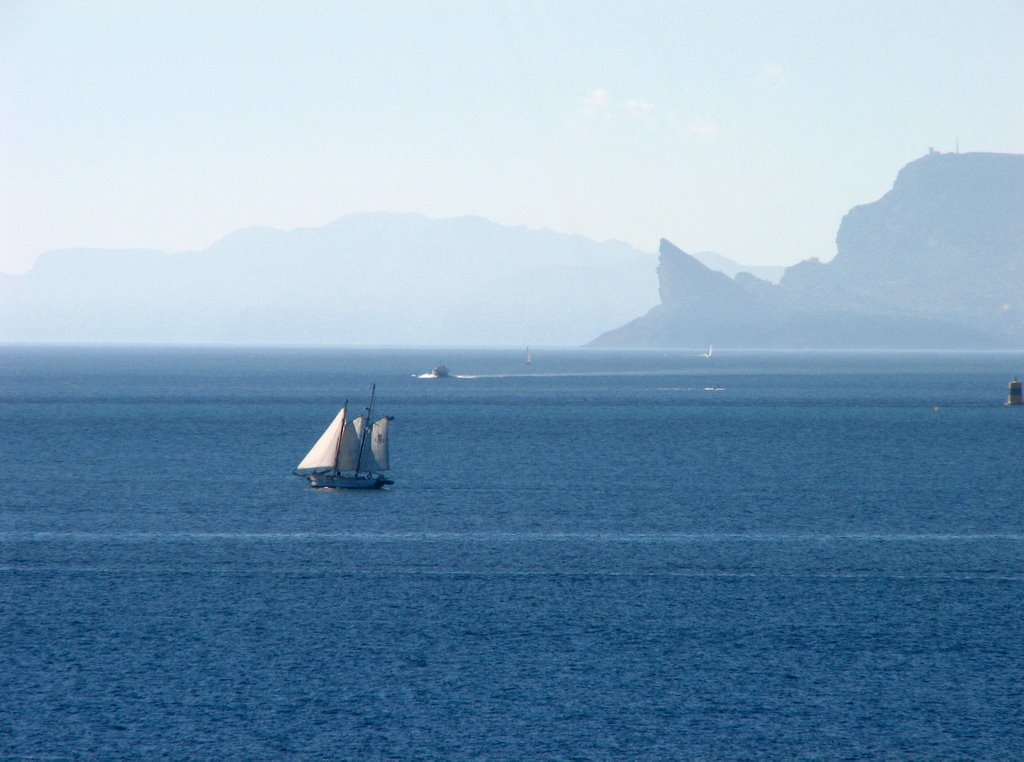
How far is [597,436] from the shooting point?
13788 cm

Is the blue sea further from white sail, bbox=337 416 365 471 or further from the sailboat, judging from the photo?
white sail, bbox=337 416 365 471

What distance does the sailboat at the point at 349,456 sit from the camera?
87625mm

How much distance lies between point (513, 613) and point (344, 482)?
Answer: 40.9m

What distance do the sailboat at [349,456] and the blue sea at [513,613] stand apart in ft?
4.76

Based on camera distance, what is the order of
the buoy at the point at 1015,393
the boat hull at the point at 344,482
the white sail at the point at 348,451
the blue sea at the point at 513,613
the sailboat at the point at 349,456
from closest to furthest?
the blue sea at the point at 513,613
the boat hull at the point at 344,482
the sailboat at the point at 349,456
the white sail at the point at 348,451
the buoy at the point at 1015,393

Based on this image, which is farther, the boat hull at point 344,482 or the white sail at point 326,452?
the white sail at point 326,452

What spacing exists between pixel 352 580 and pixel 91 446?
73939mm

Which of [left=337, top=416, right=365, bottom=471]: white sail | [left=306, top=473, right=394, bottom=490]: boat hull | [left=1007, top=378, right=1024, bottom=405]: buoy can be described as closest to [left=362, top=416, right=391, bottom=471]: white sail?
[left=306, top=473, right=394, bottom=490]: boat hull

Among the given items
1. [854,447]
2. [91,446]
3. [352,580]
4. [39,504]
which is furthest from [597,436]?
[352,580]

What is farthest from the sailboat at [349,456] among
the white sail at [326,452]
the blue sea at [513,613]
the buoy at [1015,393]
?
the buoy at [1015,393]

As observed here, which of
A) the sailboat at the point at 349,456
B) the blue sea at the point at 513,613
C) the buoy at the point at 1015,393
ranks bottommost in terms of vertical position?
the blue sea at the point at 513,613

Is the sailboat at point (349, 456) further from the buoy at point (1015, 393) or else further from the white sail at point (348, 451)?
the buoy at point (1015, 393)

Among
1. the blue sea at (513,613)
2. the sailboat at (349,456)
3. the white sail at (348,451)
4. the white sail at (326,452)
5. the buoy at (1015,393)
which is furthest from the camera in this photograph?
the buoy at (1015,393)

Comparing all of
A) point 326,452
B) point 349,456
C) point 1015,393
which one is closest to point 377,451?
point 349,456
